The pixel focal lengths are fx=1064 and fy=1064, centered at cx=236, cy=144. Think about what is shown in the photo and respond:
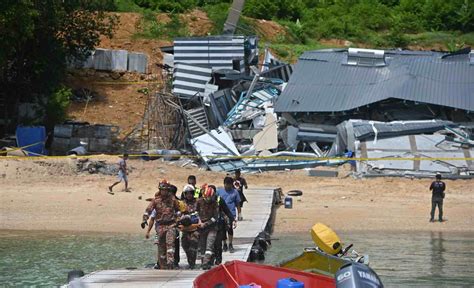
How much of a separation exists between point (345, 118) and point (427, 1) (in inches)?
1091

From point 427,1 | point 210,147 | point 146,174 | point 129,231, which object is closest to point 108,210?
point 129,231

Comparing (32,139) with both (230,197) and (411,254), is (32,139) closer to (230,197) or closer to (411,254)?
(230,197)

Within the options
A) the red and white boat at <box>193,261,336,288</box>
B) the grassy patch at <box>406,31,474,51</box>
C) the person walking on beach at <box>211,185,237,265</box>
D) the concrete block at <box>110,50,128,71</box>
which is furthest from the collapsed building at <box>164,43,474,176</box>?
the red and white boat at <box>193,261,336,288</box>

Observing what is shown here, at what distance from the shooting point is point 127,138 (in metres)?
37.3

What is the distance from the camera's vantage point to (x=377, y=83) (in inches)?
1394

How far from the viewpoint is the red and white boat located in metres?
14.2

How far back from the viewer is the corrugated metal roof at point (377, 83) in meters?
34.6

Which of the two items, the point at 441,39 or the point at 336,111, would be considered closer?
the point at 336,111

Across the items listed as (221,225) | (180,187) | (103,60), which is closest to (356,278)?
(221,225)

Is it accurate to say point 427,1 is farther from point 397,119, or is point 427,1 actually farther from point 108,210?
point 108,210

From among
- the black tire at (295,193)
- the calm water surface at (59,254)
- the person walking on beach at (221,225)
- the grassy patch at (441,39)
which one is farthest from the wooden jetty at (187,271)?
the grassy patch at (441,39)

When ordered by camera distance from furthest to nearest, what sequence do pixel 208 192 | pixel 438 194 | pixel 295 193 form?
pixel 295 193, pixel 438 194, pixel 208 192

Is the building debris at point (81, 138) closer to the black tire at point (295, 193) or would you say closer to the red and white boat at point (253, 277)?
the black tire at point (295, 193)

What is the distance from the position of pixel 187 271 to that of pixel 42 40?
805 inches
